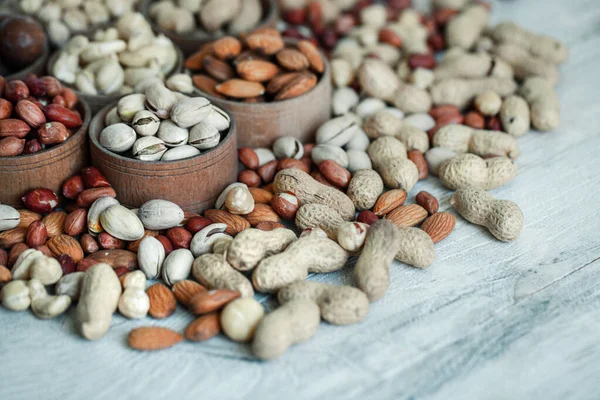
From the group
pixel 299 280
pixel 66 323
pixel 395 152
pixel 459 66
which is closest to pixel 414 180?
pixel 395 152

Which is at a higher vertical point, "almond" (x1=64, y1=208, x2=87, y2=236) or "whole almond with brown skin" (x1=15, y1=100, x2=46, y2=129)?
"whole almond with brown skin" (x1=15, y1=100, x2=46, y2=129)

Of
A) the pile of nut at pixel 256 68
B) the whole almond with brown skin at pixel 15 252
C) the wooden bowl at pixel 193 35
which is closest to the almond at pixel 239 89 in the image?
the pile of nut at pixel 256 68

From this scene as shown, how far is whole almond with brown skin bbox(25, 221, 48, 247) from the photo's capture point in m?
1.21

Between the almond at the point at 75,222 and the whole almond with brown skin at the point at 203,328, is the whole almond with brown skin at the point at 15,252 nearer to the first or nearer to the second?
the almond at the point at 75,222

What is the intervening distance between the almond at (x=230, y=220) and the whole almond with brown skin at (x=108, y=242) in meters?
0.18

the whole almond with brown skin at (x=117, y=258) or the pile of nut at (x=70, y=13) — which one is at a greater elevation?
the pile of nut at (x=70, y=13)

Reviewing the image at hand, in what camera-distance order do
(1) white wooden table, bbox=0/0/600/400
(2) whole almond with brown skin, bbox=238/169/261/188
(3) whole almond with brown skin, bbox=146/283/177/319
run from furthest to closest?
(2) whole almond with brown skin, bbox=238/169/261/188
(3) whole almond with brown skin, bbox=146/283/177/319
(1) white wooden table, bbox=0/0/600/400

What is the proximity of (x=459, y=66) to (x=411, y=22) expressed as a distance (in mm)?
337

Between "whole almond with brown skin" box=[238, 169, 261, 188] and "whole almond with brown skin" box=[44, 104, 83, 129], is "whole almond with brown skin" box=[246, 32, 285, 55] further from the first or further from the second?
"whole almond with brown skin" box=[44, 104, 83, 129]

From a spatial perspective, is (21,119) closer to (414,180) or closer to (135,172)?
(135,172)

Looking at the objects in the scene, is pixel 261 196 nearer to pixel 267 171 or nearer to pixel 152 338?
pixel 267 171

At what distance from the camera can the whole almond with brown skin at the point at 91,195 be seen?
4.15 feet

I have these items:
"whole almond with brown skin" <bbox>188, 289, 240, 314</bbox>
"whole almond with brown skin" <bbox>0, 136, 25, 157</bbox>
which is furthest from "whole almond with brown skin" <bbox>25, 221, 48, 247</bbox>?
"whole almond with brown skin" <bbox>188, 289, 240, 314</bbox>

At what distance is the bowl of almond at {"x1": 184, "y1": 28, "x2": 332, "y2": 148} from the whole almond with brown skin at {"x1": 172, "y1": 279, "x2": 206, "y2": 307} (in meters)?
0.47
